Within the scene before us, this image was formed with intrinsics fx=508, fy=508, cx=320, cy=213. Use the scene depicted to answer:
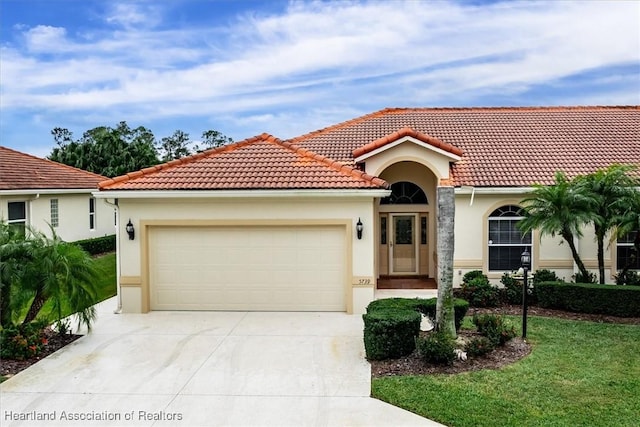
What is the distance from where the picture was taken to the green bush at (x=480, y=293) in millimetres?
13594

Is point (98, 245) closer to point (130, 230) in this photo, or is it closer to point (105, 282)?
point (105, 282)

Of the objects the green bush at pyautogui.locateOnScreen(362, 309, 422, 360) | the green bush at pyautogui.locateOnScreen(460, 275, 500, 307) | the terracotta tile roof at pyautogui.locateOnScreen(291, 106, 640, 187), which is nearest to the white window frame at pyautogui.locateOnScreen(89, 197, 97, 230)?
the terracotta tile roof at pyautogui.locateOnScreen(291, 106, 640, 187)

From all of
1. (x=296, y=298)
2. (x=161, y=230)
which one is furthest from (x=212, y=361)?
(x=161, y=230)

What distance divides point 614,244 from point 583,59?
348 inches

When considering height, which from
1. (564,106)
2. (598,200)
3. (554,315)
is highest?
(564,106)

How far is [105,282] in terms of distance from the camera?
17422 millimetres

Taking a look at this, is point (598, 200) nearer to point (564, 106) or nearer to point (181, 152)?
point (564, 106)

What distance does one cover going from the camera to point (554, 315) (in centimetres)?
1265

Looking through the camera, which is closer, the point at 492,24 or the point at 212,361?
the point at 212,361

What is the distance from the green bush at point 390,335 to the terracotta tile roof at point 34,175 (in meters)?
16.1

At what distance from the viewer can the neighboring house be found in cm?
1980

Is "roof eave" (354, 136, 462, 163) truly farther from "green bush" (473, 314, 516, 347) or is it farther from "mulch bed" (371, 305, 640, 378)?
"green bush" (473, 314, 516, 347)

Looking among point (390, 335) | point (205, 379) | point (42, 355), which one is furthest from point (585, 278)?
point (42, 355)

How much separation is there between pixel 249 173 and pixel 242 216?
1202mm
